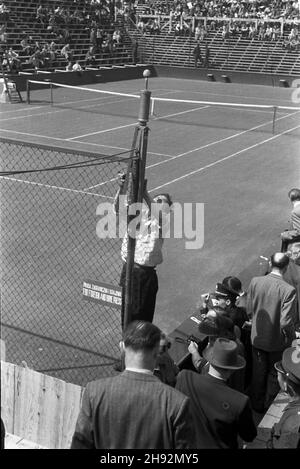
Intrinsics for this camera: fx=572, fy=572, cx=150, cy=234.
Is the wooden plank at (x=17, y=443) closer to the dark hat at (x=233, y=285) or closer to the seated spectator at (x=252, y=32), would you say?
the dark hat at (x=233, y=285)

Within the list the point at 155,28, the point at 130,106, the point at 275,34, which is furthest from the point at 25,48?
the point at 275,34

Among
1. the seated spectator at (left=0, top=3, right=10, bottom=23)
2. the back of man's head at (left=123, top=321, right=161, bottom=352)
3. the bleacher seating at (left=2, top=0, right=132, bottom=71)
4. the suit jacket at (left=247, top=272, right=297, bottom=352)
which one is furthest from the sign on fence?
the seated spectator at (left=0, top=3, right=10, bottom=23)

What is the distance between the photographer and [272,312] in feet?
18.9

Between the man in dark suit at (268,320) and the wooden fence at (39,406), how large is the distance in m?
2.12

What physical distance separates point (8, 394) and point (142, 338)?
7.18 feet

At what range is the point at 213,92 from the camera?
1364 inches

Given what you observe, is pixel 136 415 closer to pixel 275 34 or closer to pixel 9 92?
pixel 9 92

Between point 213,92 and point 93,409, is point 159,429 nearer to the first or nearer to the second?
point 93,409

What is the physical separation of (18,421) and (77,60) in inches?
1402

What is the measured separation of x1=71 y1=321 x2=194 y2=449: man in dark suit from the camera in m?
3.17

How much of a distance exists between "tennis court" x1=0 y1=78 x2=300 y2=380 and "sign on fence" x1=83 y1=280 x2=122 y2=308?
4.23 ft

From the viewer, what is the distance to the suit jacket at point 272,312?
569 cm

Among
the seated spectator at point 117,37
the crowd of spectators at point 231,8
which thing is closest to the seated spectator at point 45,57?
the seated spectator at point 117,37

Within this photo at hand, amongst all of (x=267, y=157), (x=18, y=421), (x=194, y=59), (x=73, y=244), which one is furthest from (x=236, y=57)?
(x=18, y=421)
